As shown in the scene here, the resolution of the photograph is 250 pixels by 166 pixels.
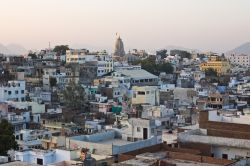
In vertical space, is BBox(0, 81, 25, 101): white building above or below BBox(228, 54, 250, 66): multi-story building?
below

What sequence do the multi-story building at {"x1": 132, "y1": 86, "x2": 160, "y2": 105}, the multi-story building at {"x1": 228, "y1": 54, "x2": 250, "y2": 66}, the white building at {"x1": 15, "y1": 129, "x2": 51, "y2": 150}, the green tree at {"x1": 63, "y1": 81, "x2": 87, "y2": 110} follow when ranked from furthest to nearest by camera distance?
the multi-story building at {"x1": 228, "y1": 54, "x2": 250, "y2": 66} → the multi-story building at {"x1": 132, "y1": 86, "x2": 160, "y2": 105} → the green tree at {"x1": 63, "y1": 81, "x2": 87, "y2": 110} → the white building at {"x1": 15, "y1": 129, "x2": 51, "y2": 150}

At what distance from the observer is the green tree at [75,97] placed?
41.5 meters

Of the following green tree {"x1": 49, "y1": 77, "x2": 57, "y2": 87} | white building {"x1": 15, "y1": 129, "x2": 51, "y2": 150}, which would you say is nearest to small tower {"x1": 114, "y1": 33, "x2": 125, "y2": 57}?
green tree {"x1": 49, "y1": 77, "x2": 57, "y2": 87}

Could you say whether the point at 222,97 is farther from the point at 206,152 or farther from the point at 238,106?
the point at 206,152

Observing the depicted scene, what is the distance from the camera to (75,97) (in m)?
42.8

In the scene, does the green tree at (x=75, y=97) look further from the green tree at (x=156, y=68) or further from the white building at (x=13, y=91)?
the green tree at (x=156, y=68)

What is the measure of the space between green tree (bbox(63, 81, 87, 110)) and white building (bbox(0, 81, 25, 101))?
11.9 feet

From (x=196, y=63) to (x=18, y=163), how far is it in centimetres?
7588

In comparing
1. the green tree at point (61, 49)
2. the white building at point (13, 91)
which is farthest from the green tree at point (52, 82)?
the green tree at point (61, 49)

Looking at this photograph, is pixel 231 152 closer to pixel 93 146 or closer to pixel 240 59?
pixel 93 146

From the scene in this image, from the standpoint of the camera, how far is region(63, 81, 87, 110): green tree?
136 ft

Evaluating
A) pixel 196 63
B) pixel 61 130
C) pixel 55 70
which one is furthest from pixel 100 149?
pixel 196 63

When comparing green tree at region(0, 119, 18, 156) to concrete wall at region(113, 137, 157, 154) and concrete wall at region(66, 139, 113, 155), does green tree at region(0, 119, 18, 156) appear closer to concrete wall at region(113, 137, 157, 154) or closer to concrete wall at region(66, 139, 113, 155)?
concrete wall at region(66, 139, 113, 155)

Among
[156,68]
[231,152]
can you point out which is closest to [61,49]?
[156,68]
